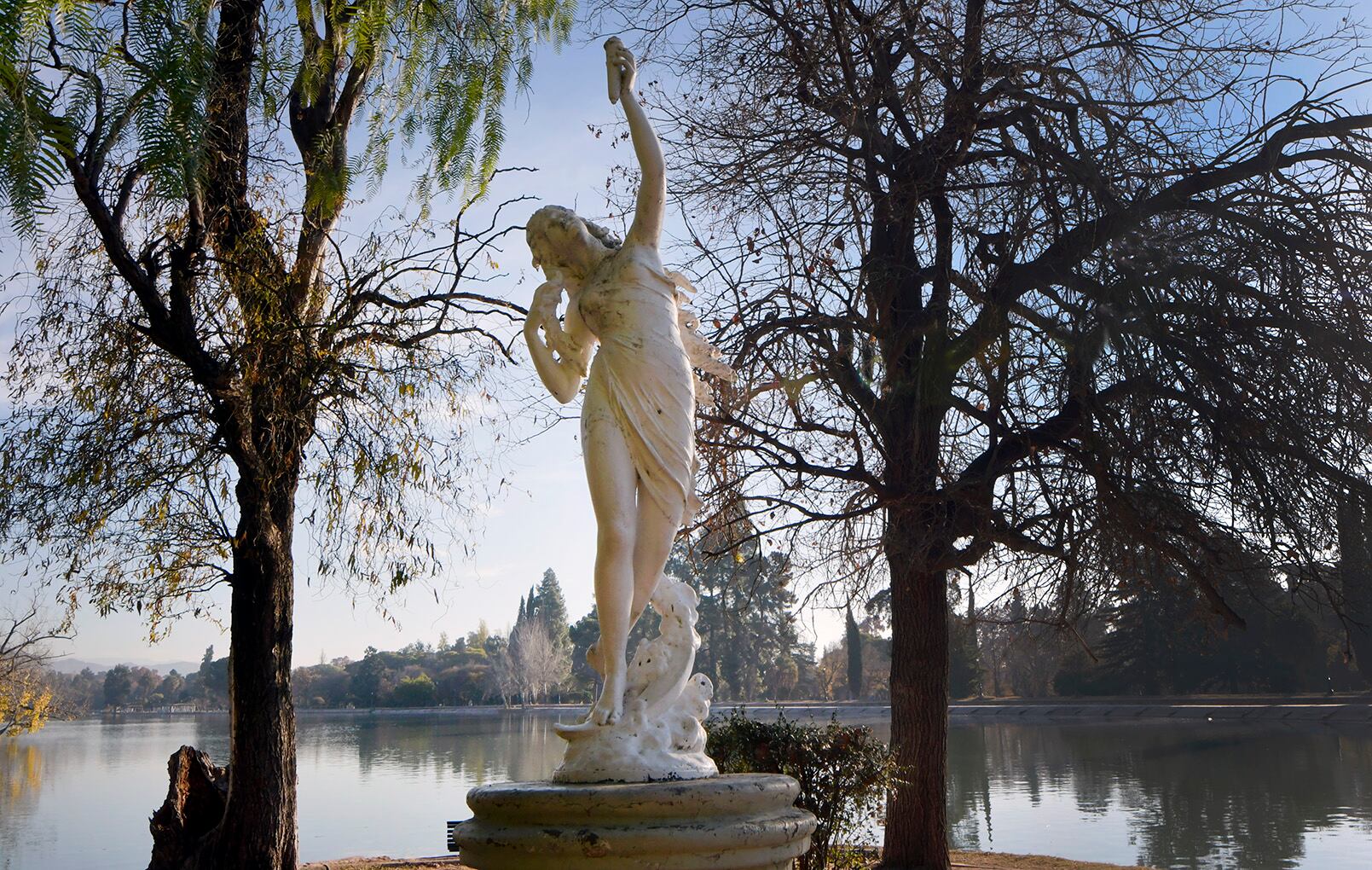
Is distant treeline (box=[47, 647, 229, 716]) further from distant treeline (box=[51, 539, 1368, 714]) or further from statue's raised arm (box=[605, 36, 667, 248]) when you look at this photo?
statue's raised arm (box=[605, 36, 667, 248])

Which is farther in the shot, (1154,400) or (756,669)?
(756,669)

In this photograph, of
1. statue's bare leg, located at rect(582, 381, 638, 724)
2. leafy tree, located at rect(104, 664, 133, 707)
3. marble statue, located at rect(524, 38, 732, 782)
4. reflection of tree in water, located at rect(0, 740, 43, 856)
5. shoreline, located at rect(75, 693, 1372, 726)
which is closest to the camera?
marble statue, located at rect(524, 38, 732, 782)

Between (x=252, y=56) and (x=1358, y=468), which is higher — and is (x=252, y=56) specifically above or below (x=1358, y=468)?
above

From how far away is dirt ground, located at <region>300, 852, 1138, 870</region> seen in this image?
378 inches

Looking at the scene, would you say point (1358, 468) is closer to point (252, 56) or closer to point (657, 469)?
point (657, 469)

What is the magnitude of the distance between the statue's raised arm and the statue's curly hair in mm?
115

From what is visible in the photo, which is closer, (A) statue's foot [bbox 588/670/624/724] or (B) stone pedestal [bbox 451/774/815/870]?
(B) stone pedestal [bbox 451/774/815/870]

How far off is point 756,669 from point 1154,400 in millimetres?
49435

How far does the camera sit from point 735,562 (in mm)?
10688

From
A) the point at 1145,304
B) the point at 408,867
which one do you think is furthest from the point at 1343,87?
the point at 408,867

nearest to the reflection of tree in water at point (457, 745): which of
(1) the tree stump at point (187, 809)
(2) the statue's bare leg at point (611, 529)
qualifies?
(1) the tree stump at point (187, 809)

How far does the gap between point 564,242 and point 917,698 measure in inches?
256

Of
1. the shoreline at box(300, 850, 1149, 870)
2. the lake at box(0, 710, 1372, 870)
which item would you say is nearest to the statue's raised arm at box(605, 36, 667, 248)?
the lake at box(0, 710, 1372, 870)

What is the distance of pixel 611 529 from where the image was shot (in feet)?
13.5
